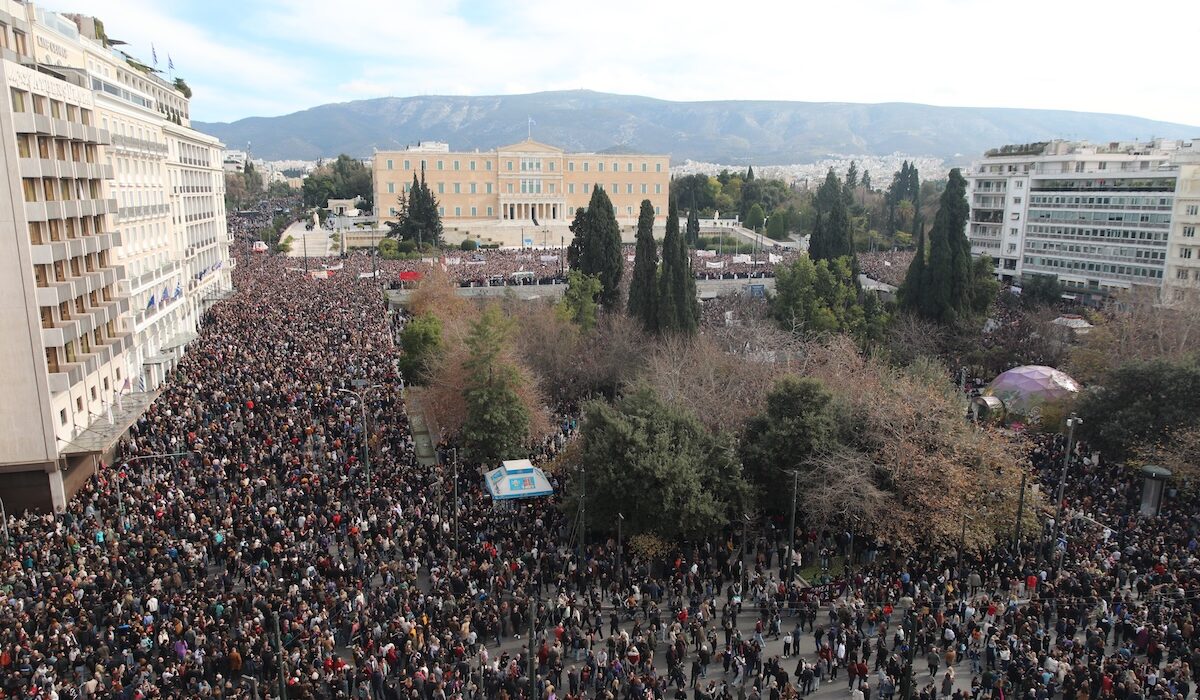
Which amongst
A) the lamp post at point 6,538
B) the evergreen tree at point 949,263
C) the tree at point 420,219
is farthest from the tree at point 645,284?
the tree at point 420,219

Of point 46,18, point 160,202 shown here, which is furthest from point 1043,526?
point 160,202

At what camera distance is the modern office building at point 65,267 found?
2067 centimetres

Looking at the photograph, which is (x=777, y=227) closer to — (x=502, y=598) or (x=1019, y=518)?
(x=1019, y=518)

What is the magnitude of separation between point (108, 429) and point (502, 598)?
1414 centimetres

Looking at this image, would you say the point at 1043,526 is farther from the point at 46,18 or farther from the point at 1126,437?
the point at 46,18

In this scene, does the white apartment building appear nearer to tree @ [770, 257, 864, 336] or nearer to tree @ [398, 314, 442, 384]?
tree @ [770, 257, 864, 336]

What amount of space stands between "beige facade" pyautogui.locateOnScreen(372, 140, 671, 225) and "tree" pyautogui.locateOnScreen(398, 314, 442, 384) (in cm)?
6304

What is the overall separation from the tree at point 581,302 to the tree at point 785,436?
17.4 meters

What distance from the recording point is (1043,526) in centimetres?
1953

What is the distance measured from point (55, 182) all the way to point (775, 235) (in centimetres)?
8078

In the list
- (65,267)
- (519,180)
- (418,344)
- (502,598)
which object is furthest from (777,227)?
(502,598)

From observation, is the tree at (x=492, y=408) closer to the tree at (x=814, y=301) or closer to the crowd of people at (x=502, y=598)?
the crowd of people at (x=502, y=598)

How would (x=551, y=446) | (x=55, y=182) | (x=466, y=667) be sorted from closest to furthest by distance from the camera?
(x=466, y=667), (x=55, y=182), (x=551, y=446)

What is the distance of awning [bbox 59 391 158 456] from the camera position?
21922 mm
